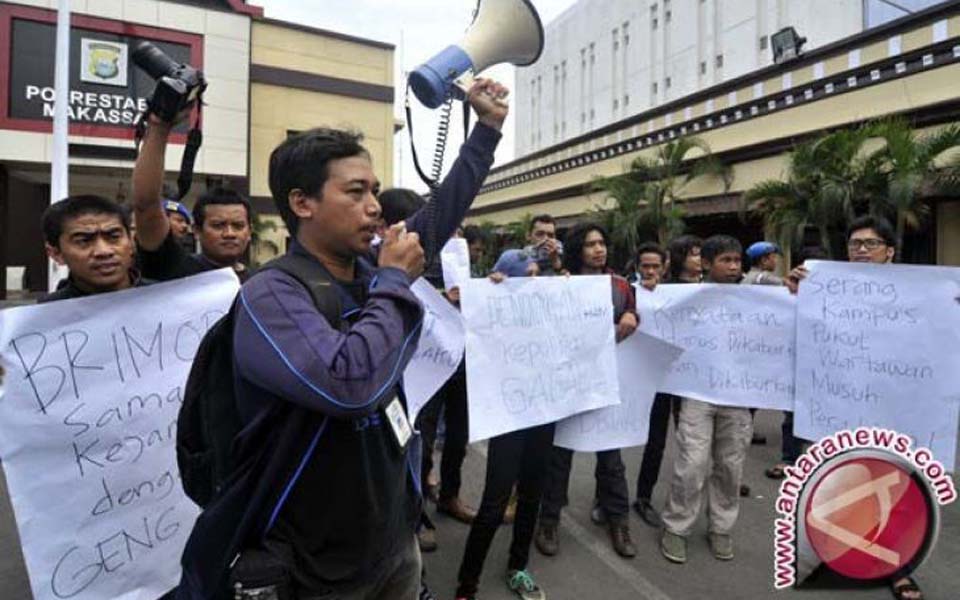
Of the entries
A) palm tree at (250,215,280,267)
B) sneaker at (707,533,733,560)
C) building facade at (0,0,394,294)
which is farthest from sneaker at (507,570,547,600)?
palm tree at (250,215,280,267)

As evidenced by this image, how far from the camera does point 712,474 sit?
11.6 ft

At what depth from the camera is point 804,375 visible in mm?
3432

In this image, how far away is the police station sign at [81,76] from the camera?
18859mm

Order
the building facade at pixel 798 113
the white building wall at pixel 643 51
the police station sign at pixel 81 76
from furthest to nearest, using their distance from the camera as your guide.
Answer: the white building wall at pixel 643 51 → the police station sign at pixel 81 76 → the building facade at pixel 798 113

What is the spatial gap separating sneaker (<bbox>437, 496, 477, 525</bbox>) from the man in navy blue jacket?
2.39 m

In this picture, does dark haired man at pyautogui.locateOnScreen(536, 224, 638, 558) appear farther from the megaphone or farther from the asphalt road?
the megaphone

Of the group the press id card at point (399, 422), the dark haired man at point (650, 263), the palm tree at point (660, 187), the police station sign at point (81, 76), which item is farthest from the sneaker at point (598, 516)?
the police station sign at point (81, 76)

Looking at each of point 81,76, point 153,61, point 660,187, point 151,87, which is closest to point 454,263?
point 153,61

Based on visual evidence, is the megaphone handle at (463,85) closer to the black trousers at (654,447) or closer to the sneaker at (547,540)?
the sneaker at (547,540)

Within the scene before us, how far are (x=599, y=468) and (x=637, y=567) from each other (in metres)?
0.55

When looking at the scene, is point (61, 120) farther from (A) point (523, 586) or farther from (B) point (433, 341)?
(A) point (523, 586)

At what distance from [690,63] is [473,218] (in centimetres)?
1278

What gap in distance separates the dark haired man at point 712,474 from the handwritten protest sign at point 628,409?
218mm

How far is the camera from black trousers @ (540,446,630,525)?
3508 millimetres
